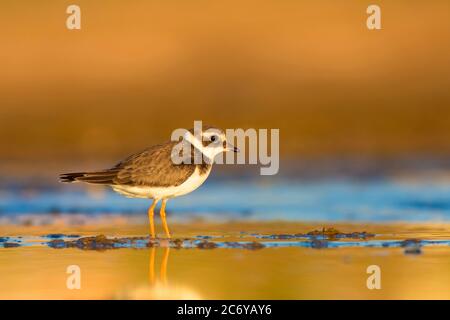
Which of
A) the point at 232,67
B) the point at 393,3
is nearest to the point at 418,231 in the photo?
the point at 232,67

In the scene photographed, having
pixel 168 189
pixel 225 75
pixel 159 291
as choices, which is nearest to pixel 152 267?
pixel 159 291

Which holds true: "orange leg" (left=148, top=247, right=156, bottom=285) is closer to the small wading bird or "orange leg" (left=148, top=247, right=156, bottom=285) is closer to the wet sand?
the wet sand

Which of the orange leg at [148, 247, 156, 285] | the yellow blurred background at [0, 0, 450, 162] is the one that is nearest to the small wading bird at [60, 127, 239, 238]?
the orange leg at [148, 247, 156, 285]

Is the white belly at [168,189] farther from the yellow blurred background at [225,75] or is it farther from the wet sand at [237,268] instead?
the yellow blurred background at [225,75]

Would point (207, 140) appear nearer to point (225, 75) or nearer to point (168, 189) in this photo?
point (168, 189)

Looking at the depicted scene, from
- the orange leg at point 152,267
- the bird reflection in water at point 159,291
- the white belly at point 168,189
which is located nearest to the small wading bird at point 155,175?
the white belly at point 168,189
